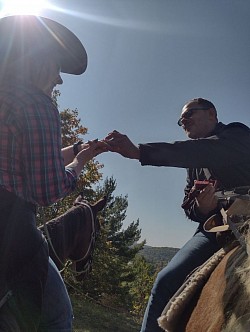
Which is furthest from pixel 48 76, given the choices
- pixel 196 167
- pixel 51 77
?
pixel 196 167

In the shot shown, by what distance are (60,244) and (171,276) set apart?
0.91 m

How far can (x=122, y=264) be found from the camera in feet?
104

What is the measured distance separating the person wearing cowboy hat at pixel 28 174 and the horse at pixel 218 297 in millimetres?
591

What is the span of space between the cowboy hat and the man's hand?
1095 millimetres

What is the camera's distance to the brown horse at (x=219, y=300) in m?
1.41

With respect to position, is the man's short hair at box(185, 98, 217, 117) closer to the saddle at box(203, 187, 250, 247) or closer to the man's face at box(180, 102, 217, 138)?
the man's face at box(180, 102, 217, 138)

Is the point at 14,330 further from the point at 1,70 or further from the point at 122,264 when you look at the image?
the point at 122,264

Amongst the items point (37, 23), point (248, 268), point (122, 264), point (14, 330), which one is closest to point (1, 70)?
point (37, 23)

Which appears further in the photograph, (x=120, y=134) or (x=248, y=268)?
(x=120, y=134)

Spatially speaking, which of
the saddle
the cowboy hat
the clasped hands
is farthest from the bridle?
the cowboy hat

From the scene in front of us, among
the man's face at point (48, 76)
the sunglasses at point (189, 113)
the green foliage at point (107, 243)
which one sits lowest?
the green foliage at point (107, 243)

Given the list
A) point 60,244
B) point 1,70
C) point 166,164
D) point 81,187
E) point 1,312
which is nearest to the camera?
point 1,312

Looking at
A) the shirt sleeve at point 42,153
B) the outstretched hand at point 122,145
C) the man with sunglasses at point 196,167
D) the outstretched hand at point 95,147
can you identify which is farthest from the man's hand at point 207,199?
the shirt sleeve at point 42,153

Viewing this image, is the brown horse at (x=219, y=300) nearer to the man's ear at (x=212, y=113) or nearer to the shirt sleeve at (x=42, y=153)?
the shirt sleeve at (x=42, y=153)
